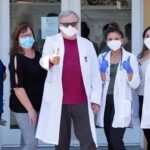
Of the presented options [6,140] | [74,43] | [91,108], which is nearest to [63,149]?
[91,108]

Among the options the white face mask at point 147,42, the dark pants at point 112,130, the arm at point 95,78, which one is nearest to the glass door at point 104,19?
the white face mask at point 147,42

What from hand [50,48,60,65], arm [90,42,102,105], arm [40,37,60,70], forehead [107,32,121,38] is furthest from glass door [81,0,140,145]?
hand [50,48,60,65]

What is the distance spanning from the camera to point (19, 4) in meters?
8.27

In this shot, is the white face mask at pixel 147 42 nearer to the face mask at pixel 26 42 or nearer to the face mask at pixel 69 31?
the face mask at pixel 69 31

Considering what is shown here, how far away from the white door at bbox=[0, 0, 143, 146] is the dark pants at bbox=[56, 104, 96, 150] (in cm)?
213

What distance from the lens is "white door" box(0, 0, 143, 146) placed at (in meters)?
8.21

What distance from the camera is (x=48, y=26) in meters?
8.33

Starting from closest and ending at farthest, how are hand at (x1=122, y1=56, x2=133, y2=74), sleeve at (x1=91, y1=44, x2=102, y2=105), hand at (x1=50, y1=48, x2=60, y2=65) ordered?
1. hand at (x1=50, y1=48, x2=60, y2=65)
2. sleeve at (x1=91, y1=44, x2=102, y2=105)
3. hand at (x1=122, y1=56, x2=133, y2=74)

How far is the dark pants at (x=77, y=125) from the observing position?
6156 mm

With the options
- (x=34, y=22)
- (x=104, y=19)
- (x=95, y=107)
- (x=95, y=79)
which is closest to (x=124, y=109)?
(x=95, y=107)

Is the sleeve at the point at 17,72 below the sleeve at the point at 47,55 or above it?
below

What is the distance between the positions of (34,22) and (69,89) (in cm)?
246

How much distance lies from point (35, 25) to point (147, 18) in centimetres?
162

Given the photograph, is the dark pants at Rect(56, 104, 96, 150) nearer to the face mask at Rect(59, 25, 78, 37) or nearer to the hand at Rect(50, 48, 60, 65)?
the hand at Rect(50, 48, 60, 65)
